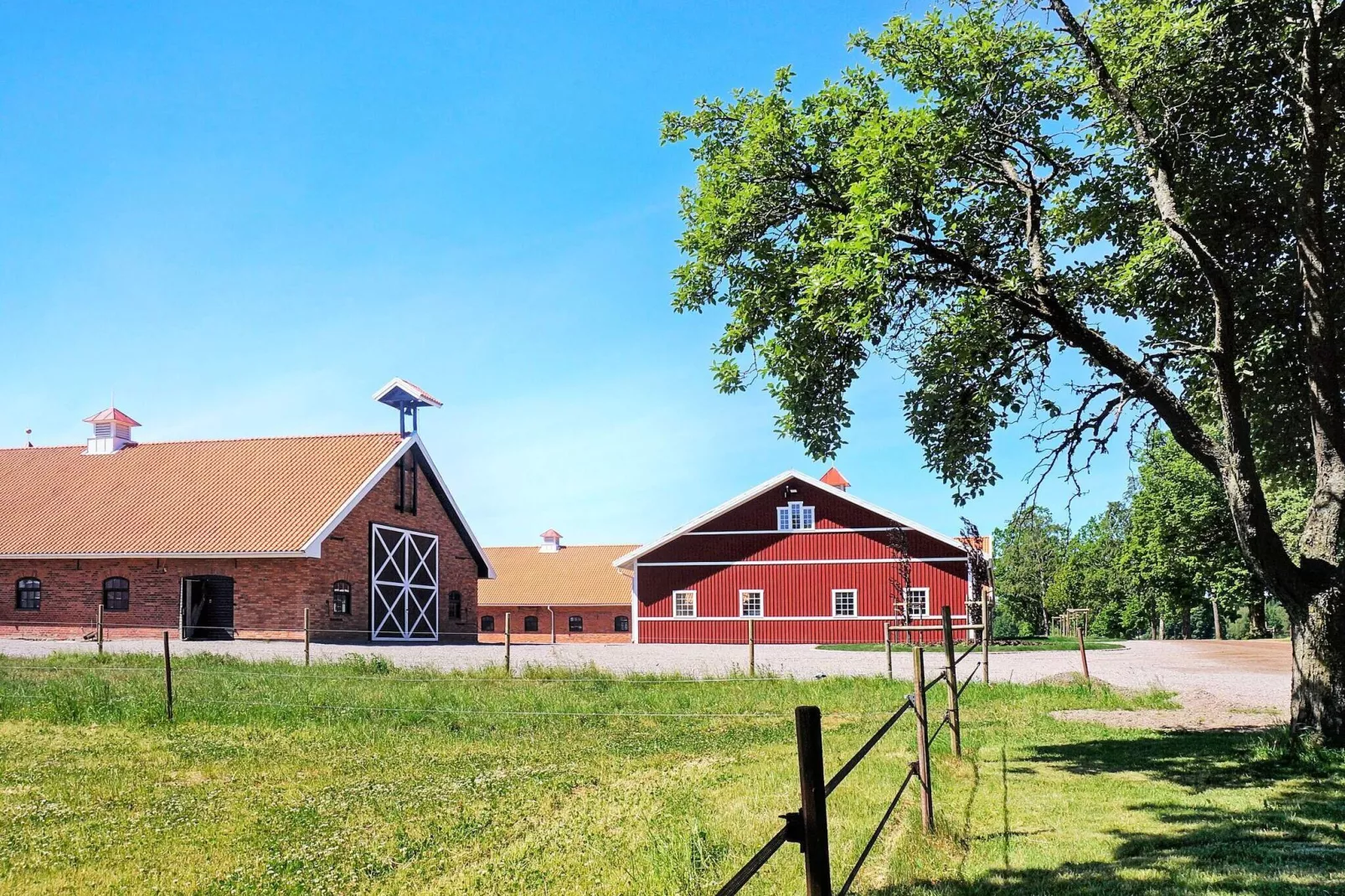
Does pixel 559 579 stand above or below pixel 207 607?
below

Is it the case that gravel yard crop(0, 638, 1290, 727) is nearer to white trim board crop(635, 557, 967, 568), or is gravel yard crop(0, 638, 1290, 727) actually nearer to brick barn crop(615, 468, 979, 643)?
brick barn crop(615, 468, 979, 643)

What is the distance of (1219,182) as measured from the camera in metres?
14.0

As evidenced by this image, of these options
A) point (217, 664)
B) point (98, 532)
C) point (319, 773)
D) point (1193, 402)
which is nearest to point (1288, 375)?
point (1193, 402)

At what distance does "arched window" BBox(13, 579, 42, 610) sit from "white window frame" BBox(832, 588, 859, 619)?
29.9 meters

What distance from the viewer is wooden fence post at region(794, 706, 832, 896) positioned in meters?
4.19

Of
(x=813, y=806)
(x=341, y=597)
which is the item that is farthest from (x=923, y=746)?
(x=341, y=597)

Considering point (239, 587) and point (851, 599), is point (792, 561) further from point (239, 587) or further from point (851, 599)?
point (239, 587)

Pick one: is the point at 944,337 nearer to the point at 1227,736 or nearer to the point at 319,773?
the point at 1227,736

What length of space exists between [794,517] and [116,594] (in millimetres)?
25727

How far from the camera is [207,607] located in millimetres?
33625


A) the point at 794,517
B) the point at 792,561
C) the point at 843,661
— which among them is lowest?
the point at 843,661

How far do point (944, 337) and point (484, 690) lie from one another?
382 inches

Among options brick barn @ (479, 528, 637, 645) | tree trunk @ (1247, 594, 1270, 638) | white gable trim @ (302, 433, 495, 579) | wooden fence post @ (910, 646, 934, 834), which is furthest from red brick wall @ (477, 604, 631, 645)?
wooden fence post @ (910, 646, 934, 834)

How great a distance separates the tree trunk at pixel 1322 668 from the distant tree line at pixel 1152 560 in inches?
119
